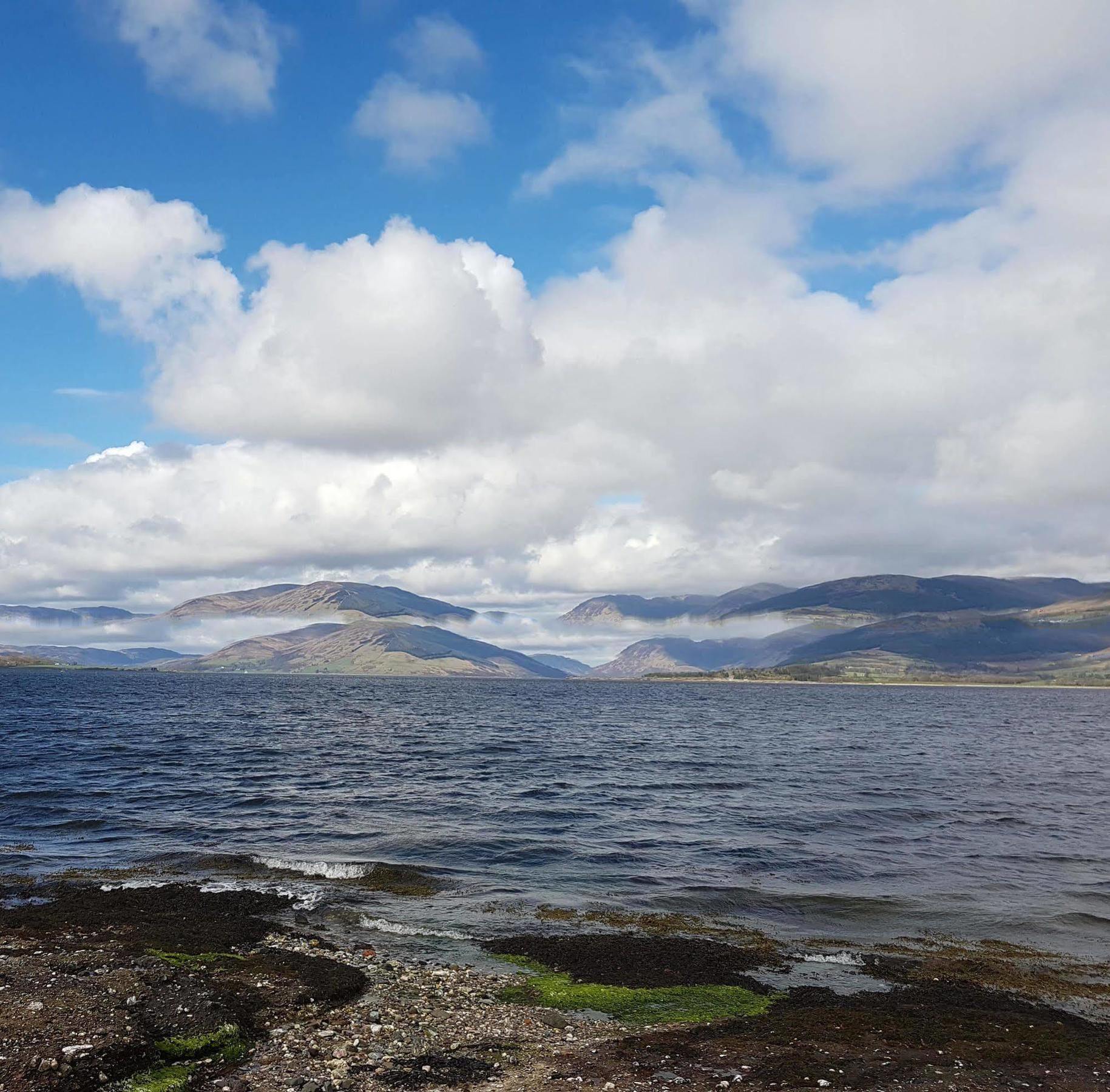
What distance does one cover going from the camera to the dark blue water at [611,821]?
3086 cm

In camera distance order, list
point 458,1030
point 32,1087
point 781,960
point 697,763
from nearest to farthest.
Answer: point 32,1087 < point 458,1030 < point 781,960 < point 697,763

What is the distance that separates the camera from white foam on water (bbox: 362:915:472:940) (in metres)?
25.5

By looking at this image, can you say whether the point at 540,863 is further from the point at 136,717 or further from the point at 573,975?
the point at 136,717

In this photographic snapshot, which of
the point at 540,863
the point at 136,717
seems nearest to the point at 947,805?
the point at 540,863

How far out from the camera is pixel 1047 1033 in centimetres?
1862

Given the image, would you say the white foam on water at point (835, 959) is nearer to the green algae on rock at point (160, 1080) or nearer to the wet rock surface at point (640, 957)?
the wet rock surface at point (640, 957)

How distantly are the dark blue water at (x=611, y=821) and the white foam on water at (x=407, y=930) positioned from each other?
2.73ft

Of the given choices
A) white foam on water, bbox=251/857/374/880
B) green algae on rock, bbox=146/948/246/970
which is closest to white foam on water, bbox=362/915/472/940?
green algae on rock, bbox=146/948/246/970

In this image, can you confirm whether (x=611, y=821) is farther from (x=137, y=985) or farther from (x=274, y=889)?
(x=137, y=985)

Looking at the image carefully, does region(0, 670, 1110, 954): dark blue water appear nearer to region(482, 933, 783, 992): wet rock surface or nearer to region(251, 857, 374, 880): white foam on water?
region(251, 857, 374, 880): white foam on water

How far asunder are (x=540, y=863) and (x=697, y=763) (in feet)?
138

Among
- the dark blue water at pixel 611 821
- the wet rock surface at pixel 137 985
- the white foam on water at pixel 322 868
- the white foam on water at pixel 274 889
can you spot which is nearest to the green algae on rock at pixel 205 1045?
the wet rock surface at pixel 137 985

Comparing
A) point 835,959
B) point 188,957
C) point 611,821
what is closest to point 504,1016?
point 188,957

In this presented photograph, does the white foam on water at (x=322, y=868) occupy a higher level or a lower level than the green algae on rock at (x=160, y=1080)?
lower
